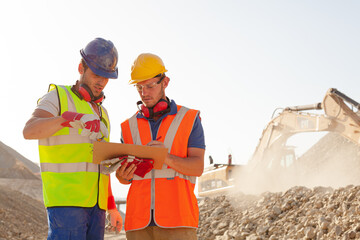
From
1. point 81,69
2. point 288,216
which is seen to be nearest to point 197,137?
point 81,69

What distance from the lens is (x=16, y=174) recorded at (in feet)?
111

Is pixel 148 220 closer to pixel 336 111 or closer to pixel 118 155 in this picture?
pixel 118 155

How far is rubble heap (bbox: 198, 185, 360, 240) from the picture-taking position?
301 inches

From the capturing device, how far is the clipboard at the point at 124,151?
8.89ft

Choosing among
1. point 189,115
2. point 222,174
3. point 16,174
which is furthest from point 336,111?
point 16,174

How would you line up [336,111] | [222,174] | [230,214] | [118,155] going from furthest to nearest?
1. [222,174]
2. [336,111]
3. [230,214]
4. [118,155]

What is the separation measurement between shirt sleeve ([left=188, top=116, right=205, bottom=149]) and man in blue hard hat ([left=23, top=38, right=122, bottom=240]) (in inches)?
26.5

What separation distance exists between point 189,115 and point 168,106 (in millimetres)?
186

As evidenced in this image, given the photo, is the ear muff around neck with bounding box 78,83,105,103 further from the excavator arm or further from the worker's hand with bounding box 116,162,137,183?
the excavator arm

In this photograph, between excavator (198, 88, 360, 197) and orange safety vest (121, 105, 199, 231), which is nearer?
orange safety vest (121, 105, 199, 231)

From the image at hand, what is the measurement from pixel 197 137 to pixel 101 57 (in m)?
0.98

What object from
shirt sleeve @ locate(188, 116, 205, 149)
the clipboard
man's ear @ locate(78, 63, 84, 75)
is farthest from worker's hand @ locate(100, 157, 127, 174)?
man's ear @ locate(78, 63, 84, 75)

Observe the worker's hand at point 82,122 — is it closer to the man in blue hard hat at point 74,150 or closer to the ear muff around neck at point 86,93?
the man in blue hard hat at point 74,150

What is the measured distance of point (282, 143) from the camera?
567 inches
